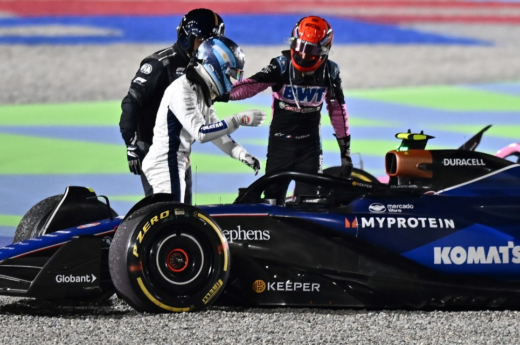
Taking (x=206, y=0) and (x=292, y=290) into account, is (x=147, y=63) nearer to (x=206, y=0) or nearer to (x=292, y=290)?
(x=292, y=290)

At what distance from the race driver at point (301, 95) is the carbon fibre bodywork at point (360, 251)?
1341 mm

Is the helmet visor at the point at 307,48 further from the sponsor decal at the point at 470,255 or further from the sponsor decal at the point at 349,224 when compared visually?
the sponsor decal at the point at 470,255

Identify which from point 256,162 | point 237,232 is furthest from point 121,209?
point 237,232

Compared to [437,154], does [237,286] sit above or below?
below

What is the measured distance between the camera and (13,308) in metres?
5.97

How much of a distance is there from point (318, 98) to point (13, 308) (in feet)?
9.14

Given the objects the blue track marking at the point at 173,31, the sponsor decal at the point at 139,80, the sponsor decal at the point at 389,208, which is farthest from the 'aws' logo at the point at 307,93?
the blue track marking at the point at 173,31

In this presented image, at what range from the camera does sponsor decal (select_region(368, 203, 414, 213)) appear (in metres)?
6.07

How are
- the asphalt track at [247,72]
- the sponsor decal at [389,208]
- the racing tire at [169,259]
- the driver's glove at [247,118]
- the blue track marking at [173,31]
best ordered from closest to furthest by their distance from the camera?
the racing tire at [169,259] < the sponsor decal at [389,208] < the driver's glove at [247,118] < the asphalt track at [247,72] < the blue track marking at [173,31]

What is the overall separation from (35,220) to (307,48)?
227 centimetres

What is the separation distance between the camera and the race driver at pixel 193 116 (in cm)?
629

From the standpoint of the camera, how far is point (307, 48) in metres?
7.27

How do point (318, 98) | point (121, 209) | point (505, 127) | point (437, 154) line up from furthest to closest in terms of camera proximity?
point (505, 127), point (121, 209), point (318, 98), point (437, 154)

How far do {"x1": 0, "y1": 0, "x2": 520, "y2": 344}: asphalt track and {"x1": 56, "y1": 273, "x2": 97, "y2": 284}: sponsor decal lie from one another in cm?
329
